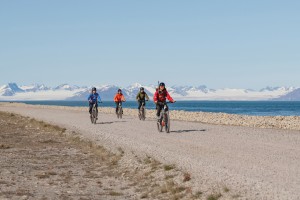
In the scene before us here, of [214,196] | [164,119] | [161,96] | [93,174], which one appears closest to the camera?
[214,196]

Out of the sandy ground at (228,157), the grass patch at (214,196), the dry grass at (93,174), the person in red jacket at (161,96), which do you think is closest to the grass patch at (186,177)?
the dry grass at (93,174)

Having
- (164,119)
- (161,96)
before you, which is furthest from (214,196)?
(164,119)

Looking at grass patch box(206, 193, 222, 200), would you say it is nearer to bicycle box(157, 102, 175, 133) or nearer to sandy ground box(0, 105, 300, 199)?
sandy ground box(0, 105, 300, 199)

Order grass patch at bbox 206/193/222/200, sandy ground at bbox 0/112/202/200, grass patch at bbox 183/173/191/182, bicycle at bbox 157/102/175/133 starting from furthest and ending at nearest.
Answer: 1. bicycle at bbox 157/102/175/133
2. grass patch at bbox 183/173/191/182
3. sandy ground at bbox 0/112/202/200
4. grass patch at bbox 206/193/222/200

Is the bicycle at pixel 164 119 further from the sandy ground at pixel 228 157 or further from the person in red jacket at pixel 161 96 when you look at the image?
the sandy ground at pixel 228 157

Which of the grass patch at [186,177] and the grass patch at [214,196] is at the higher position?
the grass patch at [186,177]

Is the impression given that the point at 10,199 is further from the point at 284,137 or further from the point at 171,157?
the point at 284,137

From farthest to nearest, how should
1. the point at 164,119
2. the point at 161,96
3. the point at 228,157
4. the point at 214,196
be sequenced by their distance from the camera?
the point at 164,119
the point at 161,96
the point at 228,157
the point at 214,196

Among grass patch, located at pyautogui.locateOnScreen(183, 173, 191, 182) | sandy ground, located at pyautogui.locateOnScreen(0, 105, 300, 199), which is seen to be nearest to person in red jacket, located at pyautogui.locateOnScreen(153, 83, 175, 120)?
sandy ground, located at pyautogui.locateOnScreen(0, 105, 300, 199)

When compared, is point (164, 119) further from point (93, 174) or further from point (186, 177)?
point (186, 177)

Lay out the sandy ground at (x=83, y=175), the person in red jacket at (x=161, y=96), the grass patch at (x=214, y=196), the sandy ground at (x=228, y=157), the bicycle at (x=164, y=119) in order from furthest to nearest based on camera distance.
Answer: the bicycle at (x=164, y=119), the person in red jacket at (x=161, y=96), the sandy ground at (x=83, y=175), the sandy ground at (x=228, y=157), the grass patch at (x=214, y=196)

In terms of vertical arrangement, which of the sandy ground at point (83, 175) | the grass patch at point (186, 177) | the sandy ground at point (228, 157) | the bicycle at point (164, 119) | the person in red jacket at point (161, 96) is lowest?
the sandy ground at point (83, 175)

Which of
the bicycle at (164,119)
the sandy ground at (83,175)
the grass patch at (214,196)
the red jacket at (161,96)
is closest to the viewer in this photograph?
the grass patch at (214,196)

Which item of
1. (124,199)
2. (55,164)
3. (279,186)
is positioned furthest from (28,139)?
(279,186)
